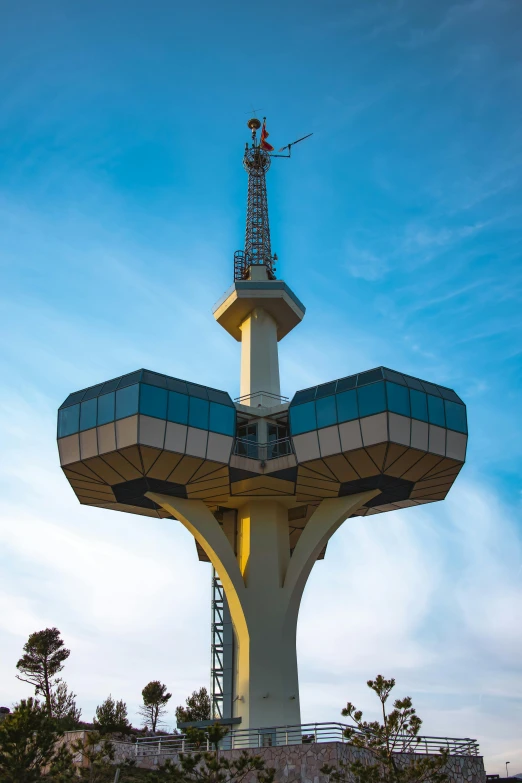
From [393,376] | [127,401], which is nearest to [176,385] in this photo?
[127,401]

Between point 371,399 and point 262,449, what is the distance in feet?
21.3

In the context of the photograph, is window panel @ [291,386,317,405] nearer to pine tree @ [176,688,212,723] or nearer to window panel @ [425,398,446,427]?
window panel @ [425,398,446,427]

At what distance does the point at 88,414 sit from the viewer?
112 feet

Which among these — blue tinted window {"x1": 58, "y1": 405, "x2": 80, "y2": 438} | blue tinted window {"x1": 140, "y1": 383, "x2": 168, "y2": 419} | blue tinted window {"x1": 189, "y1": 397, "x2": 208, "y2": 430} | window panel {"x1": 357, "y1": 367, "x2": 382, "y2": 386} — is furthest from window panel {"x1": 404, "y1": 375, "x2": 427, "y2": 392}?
blue tinted window {"x1": 58, "y1": 405, "x2": 80, "y2": 438}

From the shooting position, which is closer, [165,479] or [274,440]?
[165,479]

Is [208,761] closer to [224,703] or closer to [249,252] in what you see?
[224,703]

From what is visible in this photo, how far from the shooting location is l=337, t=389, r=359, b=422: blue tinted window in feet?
110

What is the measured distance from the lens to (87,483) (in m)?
36.4

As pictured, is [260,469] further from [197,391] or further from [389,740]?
[389,740]

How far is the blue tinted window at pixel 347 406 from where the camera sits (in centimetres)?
3366

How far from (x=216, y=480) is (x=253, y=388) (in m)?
7.24

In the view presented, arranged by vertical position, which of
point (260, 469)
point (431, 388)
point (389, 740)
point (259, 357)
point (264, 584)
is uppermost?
point (259, 357)

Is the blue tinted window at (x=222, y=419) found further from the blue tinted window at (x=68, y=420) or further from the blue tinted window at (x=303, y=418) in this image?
the blue tinted window at (x=68, y=420)

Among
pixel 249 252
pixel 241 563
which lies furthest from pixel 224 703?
pixel 249 252
